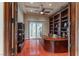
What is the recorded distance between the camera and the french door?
427 inches

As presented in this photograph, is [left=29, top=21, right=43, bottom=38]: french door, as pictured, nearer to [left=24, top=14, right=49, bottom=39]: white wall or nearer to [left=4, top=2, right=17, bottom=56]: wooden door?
A: [left=24, top=14, right=49, bottom=39]: white wall

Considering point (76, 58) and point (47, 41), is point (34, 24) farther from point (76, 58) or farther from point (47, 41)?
point (76, 58)

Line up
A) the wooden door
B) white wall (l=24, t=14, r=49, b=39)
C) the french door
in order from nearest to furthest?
the wooden door
the french door
white wall (l=24, t=14, r=49, b=39)

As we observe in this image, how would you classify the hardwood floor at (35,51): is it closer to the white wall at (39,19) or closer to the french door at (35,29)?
the french door at (35,29)

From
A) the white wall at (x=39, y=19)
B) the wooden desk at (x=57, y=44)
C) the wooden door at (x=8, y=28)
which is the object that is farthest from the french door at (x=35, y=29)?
the wooden door at (x=8, y=28)

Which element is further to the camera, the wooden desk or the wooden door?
the wooden desk

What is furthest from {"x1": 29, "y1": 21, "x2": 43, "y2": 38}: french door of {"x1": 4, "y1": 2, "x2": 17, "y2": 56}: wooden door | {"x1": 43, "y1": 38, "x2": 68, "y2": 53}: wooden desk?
{"x1": 4, "y1": 2, "x2": 17, "y2": 56}: wooden door

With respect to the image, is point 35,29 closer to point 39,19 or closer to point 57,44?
point 39,19

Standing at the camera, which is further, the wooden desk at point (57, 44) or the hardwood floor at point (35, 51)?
the wooden desk at point (57, 44)

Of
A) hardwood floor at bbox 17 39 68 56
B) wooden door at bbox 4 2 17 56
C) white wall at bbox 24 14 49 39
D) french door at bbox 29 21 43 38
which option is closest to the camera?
wooden door at bbox 4 2 17 56

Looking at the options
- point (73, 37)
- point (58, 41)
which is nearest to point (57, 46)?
point (58, 41)

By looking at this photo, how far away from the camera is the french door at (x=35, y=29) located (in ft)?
35.6

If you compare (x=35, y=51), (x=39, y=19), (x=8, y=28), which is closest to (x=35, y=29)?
(x=39, y=19)

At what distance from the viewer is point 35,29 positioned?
435 inches
